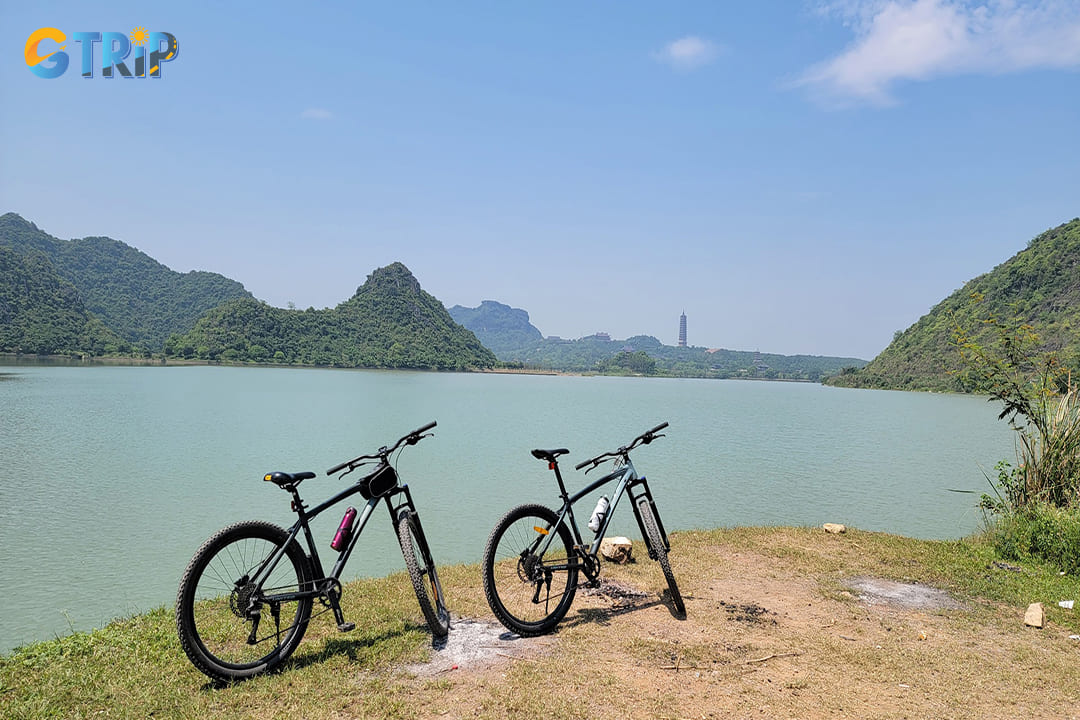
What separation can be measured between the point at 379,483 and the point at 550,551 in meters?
1.56

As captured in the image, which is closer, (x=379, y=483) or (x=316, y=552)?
(x=316, y=552)

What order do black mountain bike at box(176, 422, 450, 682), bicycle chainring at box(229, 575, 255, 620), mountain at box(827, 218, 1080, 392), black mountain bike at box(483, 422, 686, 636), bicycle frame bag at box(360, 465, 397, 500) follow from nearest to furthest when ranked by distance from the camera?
black mountain bike at box(176, 422, 450, 682) < bicycle chainring at box(229, 575, 255, 620) < bicycle frame bag at box(360, 465, 397, 500) < black mountain bike at box(483, 422, 686, 636) < mountain at box(827, 218, 1080, 392)

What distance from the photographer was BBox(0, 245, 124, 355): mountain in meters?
89.1

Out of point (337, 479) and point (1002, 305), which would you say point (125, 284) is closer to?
point (337, 479)

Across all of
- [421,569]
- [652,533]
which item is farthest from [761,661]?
[421,569]

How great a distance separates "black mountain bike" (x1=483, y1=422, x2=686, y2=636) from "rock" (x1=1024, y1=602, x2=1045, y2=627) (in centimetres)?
298

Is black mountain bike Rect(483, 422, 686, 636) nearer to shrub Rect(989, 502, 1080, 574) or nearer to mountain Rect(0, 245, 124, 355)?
shrub Rect(989, 502, 1080, 574)

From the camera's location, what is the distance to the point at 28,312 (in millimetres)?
91500

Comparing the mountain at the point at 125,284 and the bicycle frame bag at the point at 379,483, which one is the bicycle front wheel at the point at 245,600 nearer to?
the bicycle frame bag at the point at 379,483

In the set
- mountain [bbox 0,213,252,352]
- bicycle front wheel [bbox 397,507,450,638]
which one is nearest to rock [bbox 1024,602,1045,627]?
bicycle front wheel [bbox 397,507,450,638]

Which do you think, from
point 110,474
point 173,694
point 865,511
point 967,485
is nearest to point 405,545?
point 173,694

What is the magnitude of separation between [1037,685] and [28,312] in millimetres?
119066

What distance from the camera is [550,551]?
5.14 metres

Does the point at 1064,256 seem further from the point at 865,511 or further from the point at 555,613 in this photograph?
the point at 555,613
